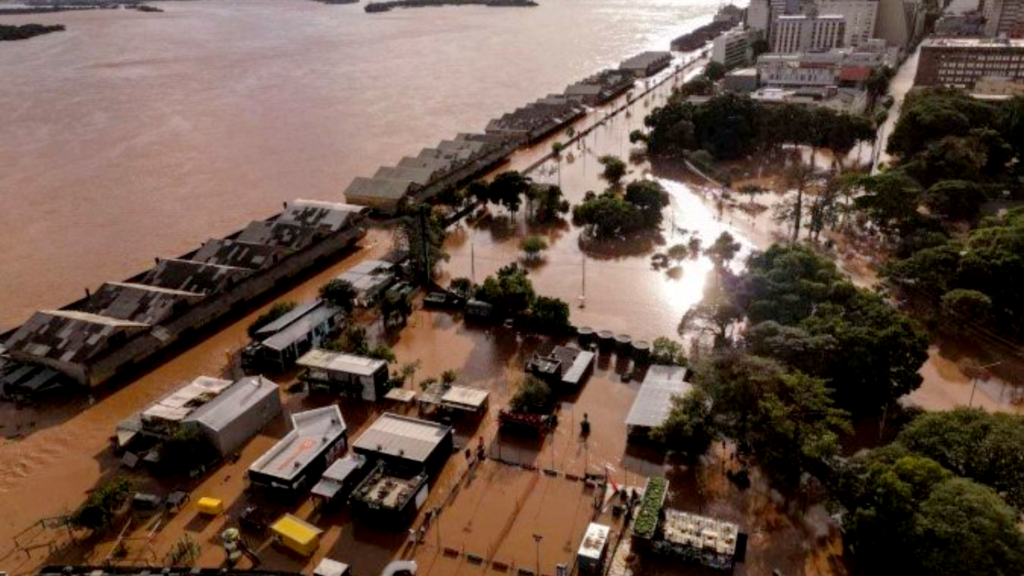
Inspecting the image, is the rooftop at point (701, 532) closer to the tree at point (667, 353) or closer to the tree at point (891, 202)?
the tree at point (667, 353)

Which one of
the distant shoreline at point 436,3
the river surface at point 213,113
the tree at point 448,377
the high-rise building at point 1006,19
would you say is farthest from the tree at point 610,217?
the distant shoreline at point 436,3

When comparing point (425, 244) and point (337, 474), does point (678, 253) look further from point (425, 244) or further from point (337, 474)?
point (337, 474)

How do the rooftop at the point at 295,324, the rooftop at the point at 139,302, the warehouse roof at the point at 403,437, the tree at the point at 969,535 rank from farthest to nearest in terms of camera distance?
the rooftop at the point at 139,302 → the rooftop at the point at 295,324 → the warehouse roof at the point at 403,437 → the tree at the point at 969,535

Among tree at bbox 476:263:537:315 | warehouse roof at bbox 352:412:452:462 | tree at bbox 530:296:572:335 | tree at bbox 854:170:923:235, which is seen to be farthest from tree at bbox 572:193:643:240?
warehouse roof at bbox 352:412:452:462

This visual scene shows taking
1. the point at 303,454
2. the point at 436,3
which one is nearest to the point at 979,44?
the point at 303,454

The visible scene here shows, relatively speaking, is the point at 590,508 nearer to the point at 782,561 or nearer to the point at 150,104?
the point at 782,561
